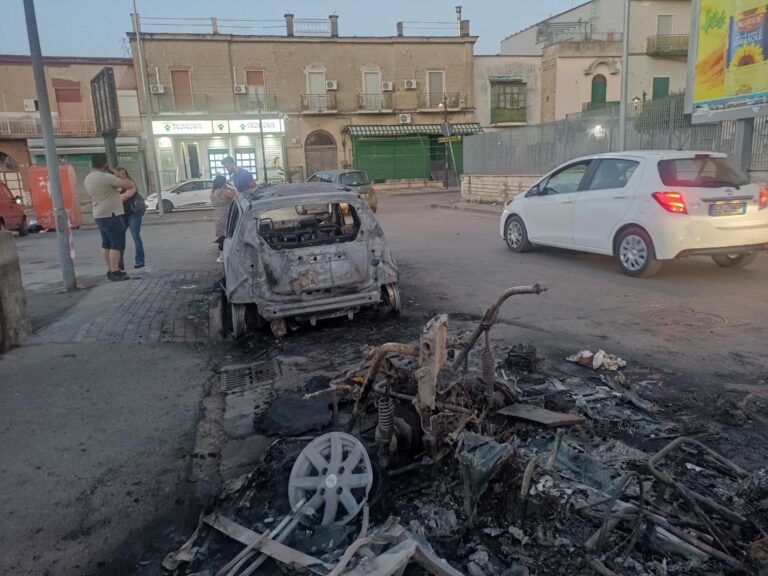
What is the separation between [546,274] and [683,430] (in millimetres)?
5198

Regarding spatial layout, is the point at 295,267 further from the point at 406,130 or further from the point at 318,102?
the point at 406,130

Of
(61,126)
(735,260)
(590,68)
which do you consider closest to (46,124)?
(735,260)

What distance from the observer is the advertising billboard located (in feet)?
35.3

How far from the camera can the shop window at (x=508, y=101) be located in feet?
137

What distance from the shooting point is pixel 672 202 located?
757 centimetres

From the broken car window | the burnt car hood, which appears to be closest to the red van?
the broken car window

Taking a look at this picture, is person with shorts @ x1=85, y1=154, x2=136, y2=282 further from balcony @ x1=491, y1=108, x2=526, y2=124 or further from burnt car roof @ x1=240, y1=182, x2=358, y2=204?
balcony @ x1=491, y1=108, x2=526, y2=124

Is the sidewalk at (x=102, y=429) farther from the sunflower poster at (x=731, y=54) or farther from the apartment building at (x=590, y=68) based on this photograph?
the apartment building at (x=590, y=68)

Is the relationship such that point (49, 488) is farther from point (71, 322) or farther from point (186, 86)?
point (186, 86)

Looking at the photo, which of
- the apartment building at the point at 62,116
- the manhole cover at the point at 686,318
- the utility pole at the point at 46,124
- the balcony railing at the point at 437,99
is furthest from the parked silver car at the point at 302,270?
the balcony railing at the point at 437,99

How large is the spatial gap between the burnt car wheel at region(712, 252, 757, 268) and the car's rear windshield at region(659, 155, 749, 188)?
1147 mm

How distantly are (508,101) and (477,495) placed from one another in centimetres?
4280

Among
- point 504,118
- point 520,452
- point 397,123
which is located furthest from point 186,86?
point 520,452

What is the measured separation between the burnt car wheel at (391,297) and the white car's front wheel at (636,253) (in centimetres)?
376
